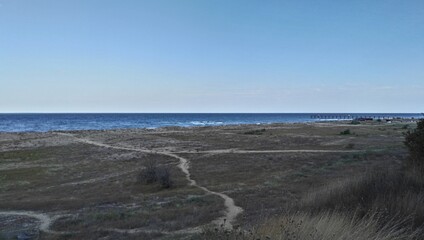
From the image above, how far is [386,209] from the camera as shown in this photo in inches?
295

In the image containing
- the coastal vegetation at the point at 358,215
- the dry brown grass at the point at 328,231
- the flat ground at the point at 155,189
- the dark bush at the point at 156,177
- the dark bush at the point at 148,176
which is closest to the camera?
the dry brown grass at the point at 328,231

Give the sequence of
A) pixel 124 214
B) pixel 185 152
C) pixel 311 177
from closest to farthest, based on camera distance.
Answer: pixel 124 214
pixel 311 177
pixel 185 152

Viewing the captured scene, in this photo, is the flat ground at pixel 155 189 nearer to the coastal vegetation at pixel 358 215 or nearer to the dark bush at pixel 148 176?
the dark bush at pixel 148 176

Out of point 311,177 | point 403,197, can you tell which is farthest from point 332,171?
point 403,197

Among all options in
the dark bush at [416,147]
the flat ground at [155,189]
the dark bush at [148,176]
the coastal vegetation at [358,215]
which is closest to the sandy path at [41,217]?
the flat ground at [155,189]

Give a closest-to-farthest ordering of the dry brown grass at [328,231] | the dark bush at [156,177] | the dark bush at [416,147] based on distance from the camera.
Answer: the dry brown grass at [328,231] < the dark bush at [416,147] < the dark bush at [156,177]

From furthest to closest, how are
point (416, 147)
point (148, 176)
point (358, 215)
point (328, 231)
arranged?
point (148, 176)
point (416, 147)
point (358, 215)
point (328, 231)

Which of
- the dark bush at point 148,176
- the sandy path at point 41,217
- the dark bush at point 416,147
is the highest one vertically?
the dark bush at point 416,147

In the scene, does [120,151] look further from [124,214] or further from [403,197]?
[403,197]

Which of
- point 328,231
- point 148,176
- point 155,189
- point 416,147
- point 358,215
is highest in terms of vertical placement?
point 416,147

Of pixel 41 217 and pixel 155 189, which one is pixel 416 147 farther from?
pixel 41 217

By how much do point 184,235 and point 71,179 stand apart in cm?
1723

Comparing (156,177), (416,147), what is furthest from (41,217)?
(416,147)

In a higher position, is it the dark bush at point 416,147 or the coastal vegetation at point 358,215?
the dark bush at point 416,147
